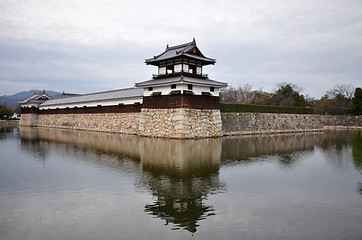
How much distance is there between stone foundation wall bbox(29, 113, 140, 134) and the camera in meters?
28.8

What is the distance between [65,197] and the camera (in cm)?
676

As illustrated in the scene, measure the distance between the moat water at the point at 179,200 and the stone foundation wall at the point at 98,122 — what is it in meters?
17.3

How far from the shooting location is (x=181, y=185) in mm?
7781

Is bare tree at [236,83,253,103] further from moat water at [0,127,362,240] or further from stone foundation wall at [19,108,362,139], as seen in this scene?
moat water at [0,127,362,240]

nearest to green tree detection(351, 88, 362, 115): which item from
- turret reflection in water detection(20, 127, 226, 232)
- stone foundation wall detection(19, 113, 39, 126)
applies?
turret reflection in water detection(20, 127, 226, 232)

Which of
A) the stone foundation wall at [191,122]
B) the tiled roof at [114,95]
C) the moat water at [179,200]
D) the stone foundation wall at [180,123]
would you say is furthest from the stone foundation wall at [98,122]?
the moat water at [179,200]

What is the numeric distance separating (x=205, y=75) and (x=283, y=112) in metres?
15.3

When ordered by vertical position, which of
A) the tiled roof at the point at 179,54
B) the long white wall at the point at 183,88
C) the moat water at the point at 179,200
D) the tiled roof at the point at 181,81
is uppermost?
the tiled roof at the point at 179,54

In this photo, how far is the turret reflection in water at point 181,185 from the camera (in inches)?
221

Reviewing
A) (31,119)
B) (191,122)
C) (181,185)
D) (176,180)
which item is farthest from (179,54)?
(31,119)

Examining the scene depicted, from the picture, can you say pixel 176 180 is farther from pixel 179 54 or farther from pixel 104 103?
pixel 104 103

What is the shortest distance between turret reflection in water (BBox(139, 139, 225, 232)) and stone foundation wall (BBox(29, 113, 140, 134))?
16259mm

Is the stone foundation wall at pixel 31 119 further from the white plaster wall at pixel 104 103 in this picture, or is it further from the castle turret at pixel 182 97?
the castle turret at pixel 182 97

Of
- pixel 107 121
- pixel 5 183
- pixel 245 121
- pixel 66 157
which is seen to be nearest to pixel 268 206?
pixel 5 183
